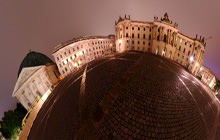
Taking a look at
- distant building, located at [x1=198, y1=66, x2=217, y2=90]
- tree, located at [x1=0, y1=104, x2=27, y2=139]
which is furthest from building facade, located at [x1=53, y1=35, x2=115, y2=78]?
distant building, located at [x1=198, y1=66, x2=217, y2=90]

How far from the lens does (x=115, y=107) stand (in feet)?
5.12

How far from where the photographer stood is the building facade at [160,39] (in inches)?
526

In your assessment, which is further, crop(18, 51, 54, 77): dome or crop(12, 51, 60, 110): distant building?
crop(18, 51, 54, 77): dome

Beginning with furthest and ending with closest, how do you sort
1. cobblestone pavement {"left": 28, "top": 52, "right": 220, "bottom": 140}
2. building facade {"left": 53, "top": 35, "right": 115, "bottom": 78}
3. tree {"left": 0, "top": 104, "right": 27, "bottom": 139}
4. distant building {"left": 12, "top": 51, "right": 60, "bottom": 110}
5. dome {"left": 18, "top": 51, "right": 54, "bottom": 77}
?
1. dome {"left": 18, "top": 51, "right": 54, "bottom": 77}
2. building facade {"left": 53, "top": 35, "right": 115, "bottom": 78}
3. distant building {"left": 12, "top": 51, "right": 60, "bottom": 110}
4. tree {"left": 0, "top": 104, "right": 27, "bottom": 139}
5. cobblestone pavement {"left": 28, "top": 52, "right": 220, "bottom": 140}

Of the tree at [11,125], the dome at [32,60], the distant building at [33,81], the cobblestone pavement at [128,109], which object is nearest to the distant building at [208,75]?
the distant building at [33,81]

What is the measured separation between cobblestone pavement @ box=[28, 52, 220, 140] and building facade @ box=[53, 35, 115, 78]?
10.4 meters

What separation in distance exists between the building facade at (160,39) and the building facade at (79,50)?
1.66m

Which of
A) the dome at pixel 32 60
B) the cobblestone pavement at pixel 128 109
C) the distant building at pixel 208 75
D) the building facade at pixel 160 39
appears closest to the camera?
the cobblestone pavement at pixel 128 109

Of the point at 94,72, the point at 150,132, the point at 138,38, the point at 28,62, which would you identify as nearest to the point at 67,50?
the point at 28,62

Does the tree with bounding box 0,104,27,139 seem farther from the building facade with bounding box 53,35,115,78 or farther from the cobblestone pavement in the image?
the cobblestone pavement

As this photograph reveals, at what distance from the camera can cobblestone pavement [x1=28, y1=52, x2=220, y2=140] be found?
1.44 meters

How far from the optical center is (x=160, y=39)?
43.2ft

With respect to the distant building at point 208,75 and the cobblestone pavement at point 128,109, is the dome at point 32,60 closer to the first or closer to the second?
the cobblestone pavement at point 128,109

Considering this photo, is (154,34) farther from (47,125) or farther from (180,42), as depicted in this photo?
(47,125)
